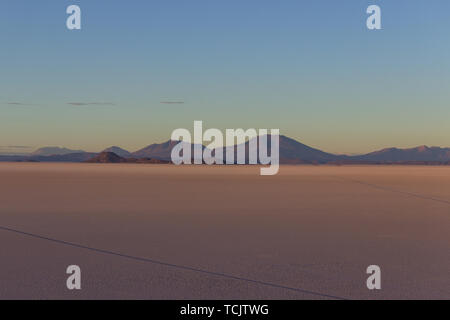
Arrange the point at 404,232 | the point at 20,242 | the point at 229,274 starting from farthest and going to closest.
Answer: the point at 404,232, the point at 20,242, the point at 229,274

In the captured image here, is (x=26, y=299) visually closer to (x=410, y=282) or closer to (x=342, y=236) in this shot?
(x=410, y=282)

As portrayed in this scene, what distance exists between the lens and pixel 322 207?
1888cm

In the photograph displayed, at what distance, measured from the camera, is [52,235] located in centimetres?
1175

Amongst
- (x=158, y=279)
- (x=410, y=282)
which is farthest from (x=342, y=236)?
(x=158, y=279)

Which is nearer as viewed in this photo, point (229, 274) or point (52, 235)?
point (229, 274)

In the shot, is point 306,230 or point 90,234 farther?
point 306,230
